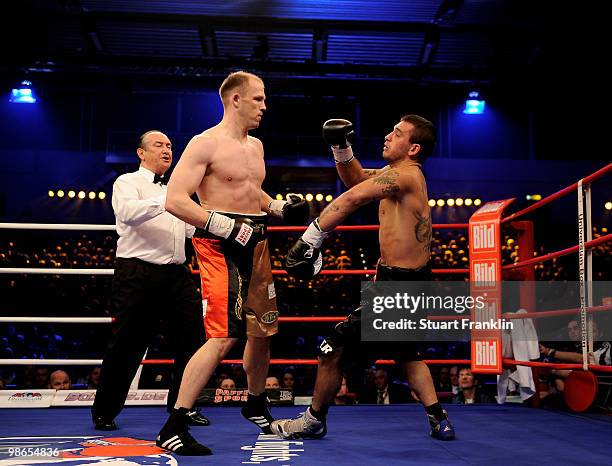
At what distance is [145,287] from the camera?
2.71 m

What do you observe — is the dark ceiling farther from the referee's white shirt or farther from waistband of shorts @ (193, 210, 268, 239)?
waistband of shorts @ (193, 210, 268, 239)

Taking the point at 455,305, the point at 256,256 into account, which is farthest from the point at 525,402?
the point at 256,256

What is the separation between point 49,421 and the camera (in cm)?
275

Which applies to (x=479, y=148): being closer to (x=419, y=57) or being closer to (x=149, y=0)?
(x=419, y=57)

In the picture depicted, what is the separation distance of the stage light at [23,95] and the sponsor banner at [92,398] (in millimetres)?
9112

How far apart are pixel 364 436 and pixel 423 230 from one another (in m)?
0.73

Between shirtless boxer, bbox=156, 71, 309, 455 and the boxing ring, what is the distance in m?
0.16

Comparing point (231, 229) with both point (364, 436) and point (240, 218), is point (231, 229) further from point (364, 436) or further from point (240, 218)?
point (364, 436)

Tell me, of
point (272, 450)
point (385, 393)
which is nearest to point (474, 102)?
point (385, 393)

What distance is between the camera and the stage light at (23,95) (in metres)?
11.3

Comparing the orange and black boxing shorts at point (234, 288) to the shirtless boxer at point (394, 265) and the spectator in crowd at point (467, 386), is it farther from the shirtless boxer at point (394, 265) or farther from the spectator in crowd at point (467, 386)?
the spectator in crowd at point (467, 386)

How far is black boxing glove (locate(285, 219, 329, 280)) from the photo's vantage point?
2.09 metres

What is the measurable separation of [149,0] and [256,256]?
7.59 meters

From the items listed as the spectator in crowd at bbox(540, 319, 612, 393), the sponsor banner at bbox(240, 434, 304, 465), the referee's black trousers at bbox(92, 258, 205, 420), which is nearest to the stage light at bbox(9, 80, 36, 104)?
the referee's black trousers at bbox(92, 258, 205, 420)
